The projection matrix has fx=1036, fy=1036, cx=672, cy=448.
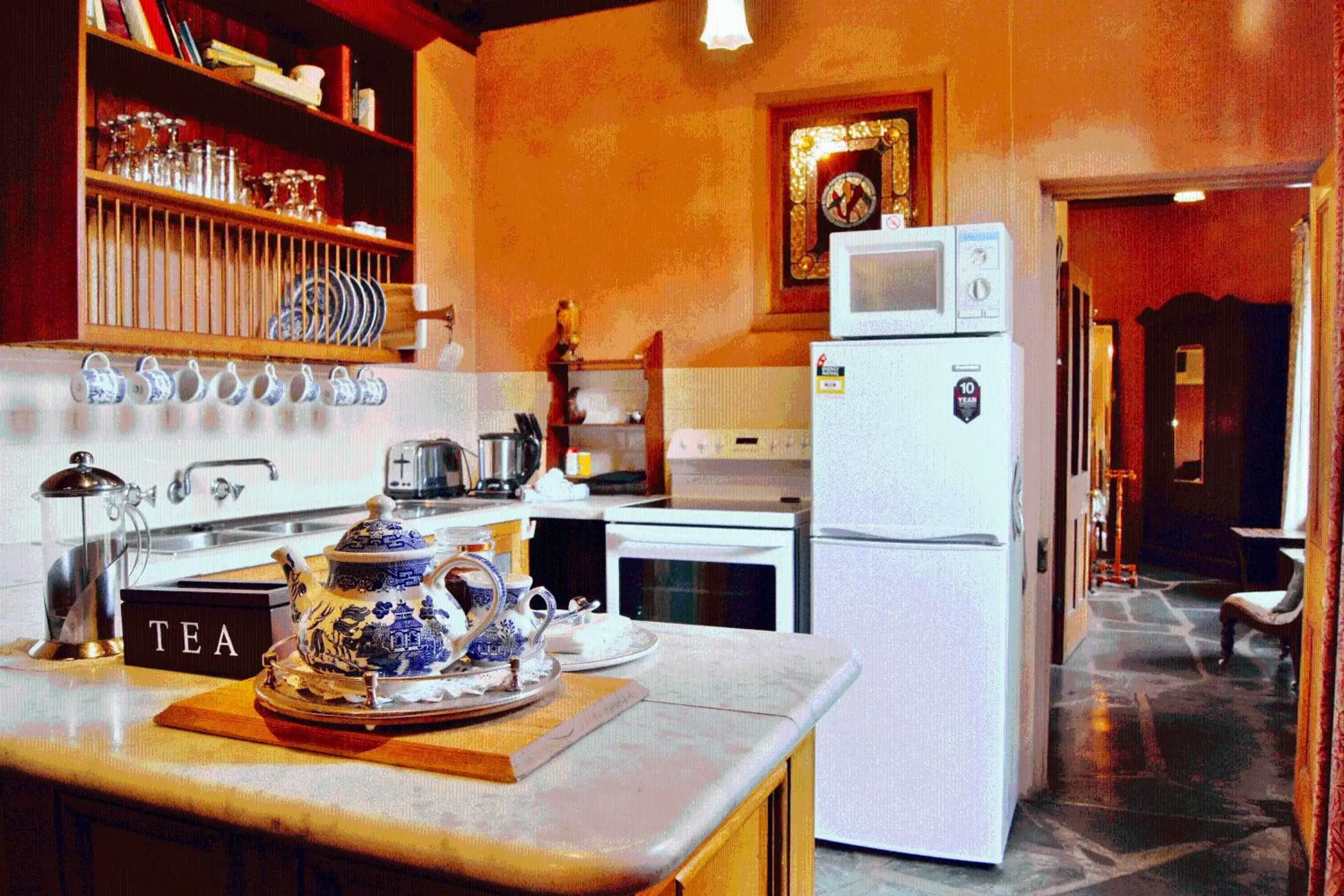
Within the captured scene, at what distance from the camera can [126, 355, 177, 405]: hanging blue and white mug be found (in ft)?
9.58

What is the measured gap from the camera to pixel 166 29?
2994 mm

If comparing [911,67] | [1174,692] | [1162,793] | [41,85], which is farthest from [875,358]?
[1174,692]

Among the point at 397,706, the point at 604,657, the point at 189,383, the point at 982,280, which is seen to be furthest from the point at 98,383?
the point at 982,280

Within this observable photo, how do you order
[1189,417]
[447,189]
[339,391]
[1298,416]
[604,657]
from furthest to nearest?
[1189,417] → [1298,416] → [447,189] → [339,391] → [604,657]

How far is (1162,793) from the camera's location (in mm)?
3551

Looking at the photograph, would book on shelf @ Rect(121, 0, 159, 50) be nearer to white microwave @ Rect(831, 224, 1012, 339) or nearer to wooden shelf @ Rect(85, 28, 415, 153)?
wooden shelf @ Rect(85, 28, 415, 153)

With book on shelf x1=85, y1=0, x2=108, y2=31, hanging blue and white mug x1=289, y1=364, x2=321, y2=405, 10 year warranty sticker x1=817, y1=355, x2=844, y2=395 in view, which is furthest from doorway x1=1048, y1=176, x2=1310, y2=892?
book on shelf x1=85, y1=0, x2=108, y2=31

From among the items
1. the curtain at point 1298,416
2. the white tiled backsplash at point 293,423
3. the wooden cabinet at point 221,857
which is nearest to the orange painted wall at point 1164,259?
the curtain at point 1298,416

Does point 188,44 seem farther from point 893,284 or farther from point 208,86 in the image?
point 893,284

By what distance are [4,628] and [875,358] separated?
7.35ft

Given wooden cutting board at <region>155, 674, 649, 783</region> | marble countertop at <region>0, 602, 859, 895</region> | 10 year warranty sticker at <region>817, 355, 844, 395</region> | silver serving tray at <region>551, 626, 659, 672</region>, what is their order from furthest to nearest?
10 year warranty sticker at <region>817, 355, 844, 395</region>, silver serving tray at <region>551, 626, 659, 672</region>, wooden cutting board at <region>155, 674, 649, 783</region>, marble countertop at <region>0, 602, 859, 895</region>

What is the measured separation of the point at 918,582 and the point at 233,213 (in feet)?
7.57

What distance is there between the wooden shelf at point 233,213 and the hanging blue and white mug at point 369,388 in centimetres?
45

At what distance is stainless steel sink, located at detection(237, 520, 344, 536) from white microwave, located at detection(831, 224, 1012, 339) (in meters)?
1.71
